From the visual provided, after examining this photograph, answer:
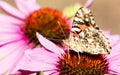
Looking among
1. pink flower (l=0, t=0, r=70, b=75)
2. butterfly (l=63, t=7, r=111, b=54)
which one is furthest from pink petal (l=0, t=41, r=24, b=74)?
butterfly (l=63, t=7, r=111, b=54)

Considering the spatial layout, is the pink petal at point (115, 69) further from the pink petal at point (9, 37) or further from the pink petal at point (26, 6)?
the pink petal at point (26, 6)

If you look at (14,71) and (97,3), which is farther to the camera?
(97,3)

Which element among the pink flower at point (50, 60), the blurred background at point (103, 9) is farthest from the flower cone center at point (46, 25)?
the blurred background at point (103, 9)

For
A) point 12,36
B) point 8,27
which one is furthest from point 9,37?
point 8,27

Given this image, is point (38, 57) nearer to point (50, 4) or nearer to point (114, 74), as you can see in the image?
point (114, 74)

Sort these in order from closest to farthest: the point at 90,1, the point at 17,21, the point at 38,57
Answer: the point at 38,57, the point at 90,1, the point at 17,21

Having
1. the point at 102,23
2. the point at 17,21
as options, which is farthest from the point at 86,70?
the point at 102,23

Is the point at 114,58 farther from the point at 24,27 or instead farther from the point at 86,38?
the point at 24,27

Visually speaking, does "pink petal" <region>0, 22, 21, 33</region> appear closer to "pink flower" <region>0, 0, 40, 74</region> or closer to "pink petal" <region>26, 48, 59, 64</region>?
"pink flower" <region>0, 0, 40, 74</region>
